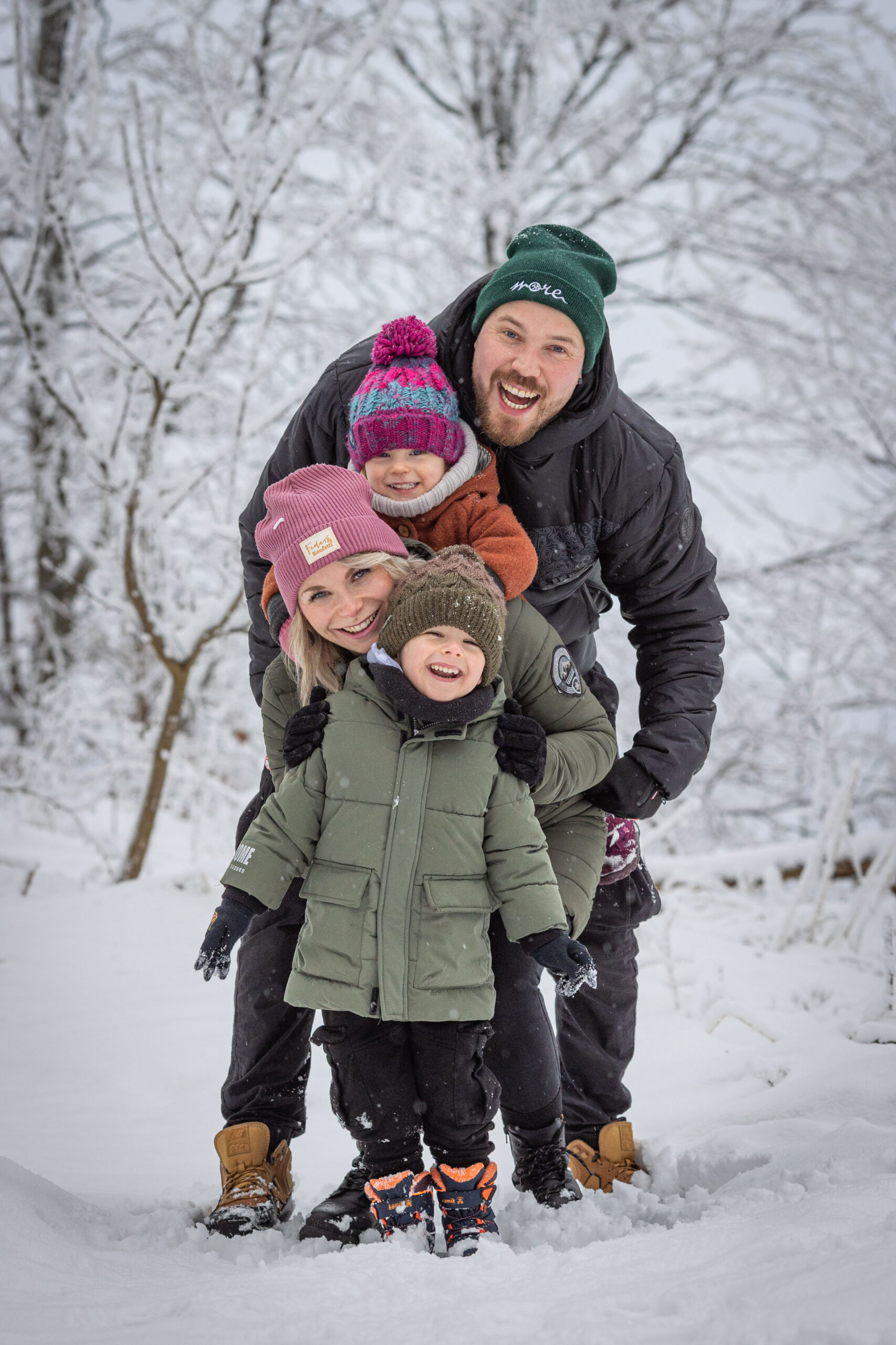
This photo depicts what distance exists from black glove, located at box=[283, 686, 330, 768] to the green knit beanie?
95cm

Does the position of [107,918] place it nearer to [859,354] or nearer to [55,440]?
[55,440]

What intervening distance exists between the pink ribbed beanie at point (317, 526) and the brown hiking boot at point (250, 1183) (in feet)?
3.60

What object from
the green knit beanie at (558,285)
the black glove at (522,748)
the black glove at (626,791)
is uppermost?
the green knit beanie at (558,285)

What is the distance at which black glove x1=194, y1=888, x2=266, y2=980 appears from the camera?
5.50 ft

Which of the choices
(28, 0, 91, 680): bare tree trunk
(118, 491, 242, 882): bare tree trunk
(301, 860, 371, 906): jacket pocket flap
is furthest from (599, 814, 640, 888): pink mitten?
(28, 0, 91, 680): bare tree trunk

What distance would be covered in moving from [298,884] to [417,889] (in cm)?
46

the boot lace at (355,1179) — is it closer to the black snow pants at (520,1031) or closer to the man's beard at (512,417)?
the black snow pants at (520,1031)

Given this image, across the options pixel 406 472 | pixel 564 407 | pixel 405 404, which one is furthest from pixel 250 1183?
pixel 564 407

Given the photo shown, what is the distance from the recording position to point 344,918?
5.59 ft

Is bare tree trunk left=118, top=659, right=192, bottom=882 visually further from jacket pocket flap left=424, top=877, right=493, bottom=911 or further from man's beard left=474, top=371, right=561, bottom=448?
jacket pocket flap left=424, top=877, right=493, bottom=911

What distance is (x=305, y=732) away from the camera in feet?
5.93

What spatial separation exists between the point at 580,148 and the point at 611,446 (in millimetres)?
6410

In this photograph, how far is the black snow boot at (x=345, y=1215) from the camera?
177 cm

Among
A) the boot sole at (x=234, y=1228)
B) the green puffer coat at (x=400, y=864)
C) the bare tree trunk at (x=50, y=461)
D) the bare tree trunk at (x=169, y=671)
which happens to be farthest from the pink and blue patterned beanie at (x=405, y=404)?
the bare tree trunk at (x=50, y=461)
